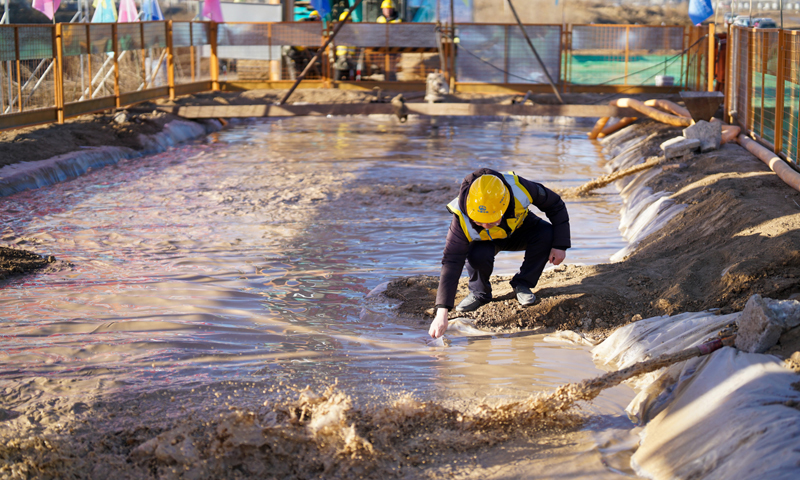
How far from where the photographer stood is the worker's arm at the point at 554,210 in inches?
194

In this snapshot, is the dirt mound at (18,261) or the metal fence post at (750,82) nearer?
the dirt mound at (18,261)

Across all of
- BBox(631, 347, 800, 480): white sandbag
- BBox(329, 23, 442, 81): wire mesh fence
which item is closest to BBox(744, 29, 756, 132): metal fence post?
BBox(631, 347, 800, 480): white sandbag

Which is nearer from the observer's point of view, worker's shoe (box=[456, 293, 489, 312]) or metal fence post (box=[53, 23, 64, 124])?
worker's shoe (box=[456, 293, 489, 312])

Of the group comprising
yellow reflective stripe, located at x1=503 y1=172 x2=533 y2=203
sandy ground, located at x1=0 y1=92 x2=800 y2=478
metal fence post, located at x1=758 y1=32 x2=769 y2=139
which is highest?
metal fence post, located at x1=758 y1=32 x2=769 y2=139

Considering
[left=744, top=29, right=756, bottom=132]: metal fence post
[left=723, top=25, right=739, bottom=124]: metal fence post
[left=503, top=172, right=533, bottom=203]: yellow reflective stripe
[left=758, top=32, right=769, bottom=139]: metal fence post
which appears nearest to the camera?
[left=503, top=172, right=533, bottom=203]: yellow reflective stripe

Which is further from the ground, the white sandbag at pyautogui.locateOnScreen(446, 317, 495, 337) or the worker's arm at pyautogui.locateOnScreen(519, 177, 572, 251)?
the worker's arm at pyautogui.locateOnScreen(519, 177, 572, 251)

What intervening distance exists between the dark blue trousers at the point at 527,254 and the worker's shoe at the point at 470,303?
27mm

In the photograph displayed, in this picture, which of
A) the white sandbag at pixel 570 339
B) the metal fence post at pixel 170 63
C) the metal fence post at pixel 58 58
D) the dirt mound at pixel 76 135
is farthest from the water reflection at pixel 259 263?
the metal fence post at pixel 170 63

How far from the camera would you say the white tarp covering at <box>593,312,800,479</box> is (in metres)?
2.85

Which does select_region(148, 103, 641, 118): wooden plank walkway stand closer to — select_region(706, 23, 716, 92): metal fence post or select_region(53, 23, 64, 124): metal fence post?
select_region(706, 23, 716, 92): metal fence post

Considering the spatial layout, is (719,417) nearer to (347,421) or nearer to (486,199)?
Result: (347,421)

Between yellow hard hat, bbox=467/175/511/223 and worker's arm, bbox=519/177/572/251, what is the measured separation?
0.43 metres

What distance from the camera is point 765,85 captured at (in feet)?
31.5

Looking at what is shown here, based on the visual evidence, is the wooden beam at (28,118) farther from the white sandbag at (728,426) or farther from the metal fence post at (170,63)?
the white sandbag at (728,426)
